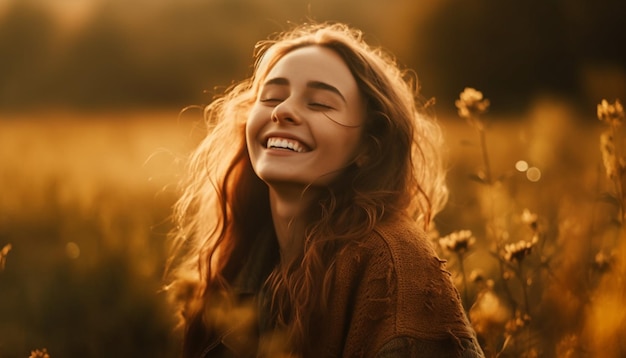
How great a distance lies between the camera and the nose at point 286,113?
93.8 inches

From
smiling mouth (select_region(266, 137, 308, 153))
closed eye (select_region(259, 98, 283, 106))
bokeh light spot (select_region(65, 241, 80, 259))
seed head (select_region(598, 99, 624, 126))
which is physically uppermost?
seed head (select_region(598, 99, 624, 126))

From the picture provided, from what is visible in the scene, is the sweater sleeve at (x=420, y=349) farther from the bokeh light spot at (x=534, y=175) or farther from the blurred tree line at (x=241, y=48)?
the bokeh light spot at (x=534, y=175)

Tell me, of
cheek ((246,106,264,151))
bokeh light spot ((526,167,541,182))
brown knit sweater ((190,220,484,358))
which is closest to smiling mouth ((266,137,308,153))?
cheek ((246,106,264,151))

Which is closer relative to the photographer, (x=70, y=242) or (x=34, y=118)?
(x=70, y=242)

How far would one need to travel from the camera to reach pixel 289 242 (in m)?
2.52

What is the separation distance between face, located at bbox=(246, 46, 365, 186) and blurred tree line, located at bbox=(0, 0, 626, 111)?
4.49 feet

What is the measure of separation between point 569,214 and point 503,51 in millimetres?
12153

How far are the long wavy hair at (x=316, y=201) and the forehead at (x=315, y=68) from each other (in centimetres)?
5

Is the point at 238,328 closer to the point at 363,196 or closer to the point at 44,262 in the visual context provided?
the point at 363,196

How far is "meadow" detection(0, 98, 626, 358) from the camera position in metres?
2.47

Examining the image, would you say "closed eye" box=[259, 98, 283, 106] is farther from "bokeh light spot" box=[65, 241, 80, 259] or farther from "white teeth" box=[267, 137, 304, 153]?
"bokeh light spot" box=[65, 241, 80, 259]

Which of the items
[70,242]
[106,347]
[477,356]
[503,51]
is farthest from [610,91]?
[503,51]

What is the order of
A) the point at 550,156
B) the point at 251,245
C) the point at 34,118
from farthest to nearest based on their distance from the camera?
the point at 34,118 → the point at 550,156 → the point at 251,245

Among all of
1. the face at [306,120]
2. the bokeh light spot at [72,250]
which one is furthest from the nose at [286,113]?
the bokeh light spot at [72,250]
